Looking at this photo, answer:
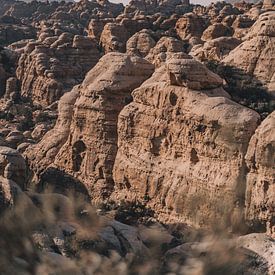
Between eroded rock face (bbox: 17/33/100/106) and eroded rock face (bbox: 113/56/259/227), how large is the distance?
2579 centimetres

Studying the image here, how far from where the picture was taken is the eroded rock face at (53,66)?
163 feet

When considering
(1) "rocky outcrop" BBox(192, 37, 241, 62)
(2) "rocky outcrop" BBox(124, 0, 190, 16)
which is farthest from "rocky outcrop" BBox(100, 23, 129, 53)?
(2) "rocky outcrop" BBox(124, 0, 190, 16)

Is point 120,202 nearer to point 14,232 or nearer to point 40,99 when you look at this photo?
point 14,232

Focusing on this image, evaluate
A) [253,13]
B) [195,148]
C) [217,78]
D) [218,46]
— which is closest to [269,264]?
[195,148]

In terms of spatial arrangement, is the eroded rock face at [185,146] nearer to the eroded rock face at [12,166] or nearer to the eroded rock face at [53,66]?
the eroded rock face at [12,166]

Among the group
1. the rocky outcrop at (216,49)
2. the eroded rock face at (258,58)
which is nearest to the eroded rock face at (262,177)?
the eroded rock face at (258,58)

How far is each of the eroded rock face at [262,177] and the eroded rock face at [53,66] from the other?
31.7 meters

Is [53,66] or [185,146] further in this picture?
[53,66]

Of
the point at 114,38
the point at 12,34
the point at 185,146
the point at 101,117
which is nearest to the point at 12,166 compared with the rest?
the point at 101,117

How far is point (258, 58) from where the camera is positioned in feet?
85.0

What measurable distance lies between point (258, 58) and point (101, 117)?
22.9 feet

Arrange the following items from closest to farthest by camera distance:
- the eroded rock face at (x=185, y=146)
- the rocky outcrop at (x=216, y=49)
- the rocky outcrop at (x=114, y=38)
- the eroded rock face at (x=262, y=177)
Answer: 1. the eroded rock face at (x=262, y=177)
2. the eroded rock face at (x=185, y=146)
3. the rocky outcrop at (x=216, y=49)
4. the rocky outcrop at (x=114, y=38)

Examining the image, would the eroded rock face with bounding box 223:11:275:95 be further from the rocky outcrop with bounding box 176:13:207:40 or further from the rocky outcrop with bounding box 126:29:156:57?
the rocky outcrop with bounding box 176:13:207:40

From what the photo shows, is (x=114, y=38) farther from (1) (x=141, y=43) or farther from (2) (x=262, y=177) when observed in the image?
(2) (x=262, y=177)
